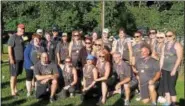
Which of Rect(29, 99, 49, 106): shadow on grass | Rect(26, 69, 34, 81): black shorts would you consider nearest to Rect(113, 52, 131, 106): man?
Rect(29, 99, 49, 106): shadow on grass

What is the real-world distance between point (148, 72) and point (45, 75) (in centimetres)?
209

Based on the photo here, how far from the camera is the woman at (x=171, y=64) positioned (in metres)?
8.72

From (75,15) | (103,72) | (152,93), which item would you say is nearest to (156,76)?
(152,93)

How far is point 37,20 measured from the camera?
2780cm

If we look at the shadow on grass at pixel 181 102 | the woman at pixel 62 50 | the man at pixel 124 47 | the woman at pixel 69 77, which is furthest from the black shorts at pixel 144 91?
the woman at pixel 62 50

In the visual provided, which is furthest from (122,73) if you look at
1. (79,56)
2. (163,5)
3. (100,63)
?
(163,5)

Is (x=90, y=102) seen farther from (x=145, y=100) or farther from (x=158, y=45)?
(x=158, y=45)

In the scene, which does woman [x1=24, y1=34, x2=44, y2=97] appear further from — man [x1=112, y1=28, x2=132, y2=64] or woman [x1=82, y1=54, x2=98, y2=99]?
man [x1=112, y1=28, x2=132, y2=64]

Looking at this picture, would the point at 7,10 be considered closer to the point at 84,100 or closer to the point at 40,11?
the point at 40,11

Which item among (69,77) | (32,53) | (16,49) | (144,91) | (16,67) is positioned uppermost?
(16,49)

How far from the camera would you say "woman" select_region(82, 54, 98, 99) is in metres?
9.98

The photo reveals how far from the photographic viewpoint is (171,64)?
8852mm

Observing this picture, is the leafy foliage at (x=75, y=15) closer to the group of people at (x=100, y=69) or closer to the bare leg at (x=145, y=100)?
the group of people at (x=100, y=69)

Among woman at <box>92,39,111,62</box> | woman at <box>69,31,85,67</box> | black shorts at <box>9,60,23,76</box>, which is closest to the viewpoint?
black shorts at <box>9,60,23,76</box>
